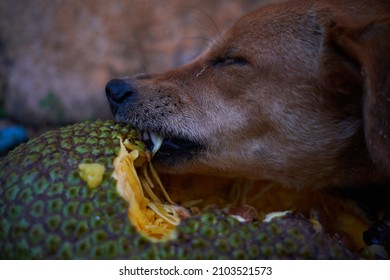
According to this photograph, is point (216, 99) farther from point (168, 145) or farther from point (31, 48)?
point (31, 48)

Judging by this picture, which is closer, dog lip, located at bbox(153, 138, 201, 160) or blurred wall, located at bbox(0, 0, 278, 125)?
dog lip, located at bbox(153, 138, 201, 160)

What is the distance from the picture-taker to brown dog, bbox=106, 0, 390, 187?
2.34m

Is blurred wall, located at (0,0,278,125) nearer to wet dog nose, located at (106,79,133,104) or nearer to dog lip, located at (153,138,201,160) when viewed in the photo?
wet dog nose, located at (106,79,133,104)

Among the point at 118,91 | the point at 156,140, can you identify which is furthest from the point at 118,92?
the point at 156,140

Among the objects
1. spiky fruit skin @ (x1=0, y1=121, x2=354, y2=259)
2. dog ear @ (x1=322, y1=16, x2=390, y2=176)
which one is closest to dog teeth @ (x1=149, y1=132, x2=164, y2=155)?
spiky fruit skin @ (x1=0, y1=121, x2=354, y2=259)

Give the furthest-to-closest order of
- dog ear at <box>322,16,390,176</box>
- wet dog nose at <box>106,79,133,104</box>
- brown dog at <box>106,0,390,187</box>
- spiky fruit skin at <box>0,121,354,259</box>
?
1. wet dog nose at <box>106,79,133,104</box>
2. brown dog at <box>106,0,390,187</box>
3. dog ear at <box>322,16,390,176</box>
4. spiky fruit skin at <box>0,121,354,259</box>

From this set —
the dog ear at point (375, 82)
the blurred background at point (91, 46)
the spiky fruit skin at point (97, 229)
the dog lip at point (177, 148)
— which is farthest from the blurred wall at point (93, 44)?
the spiky fruit skin at point (97, 229)

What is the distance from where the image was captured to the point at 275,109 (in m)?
2.36

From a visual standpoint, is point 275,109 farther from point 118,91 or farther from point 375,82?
point 118,91

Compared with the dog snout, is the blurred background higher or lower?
lower

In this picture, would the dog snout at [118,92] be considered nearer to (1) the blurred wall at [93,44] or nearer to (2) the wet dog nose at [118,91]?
(2) the wet dog nose at [118,91]

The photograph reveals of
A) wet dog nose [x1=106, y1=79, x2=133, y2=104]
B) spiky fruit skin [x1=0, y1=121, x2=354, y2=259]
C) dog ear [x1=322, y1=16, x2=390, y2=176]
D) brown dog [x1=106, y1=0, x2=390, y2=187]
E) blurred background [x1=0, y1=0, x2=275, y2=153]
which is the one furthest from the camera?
blurred background [x1=0, y1=0, x2=275, y2=153]

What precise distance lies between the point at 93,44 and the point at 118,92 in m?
1.85
